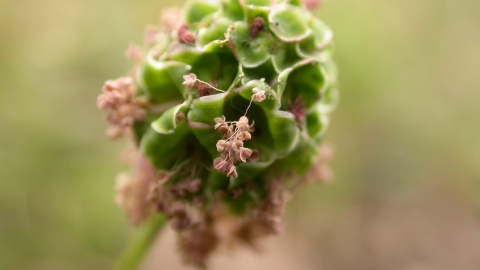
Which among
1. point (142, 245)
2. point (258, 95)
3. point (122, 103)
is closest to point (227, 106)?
point (258, 95)

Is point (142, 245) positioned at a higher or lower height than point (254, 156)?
lower

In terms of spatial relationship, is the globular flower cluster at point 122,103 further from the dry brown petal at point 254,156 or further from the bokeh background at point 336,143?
the bokeh background at point 336,143

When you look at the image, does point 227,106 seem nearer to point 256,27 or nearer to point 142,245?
point 256,27

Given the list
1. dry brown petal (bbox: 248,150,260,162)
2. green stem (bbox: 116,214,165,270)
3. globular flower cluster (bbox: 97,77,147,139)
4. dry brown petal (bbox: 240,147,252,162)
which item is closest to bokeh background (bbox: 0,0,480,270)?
green stem (bbox: 116,214,165,270)

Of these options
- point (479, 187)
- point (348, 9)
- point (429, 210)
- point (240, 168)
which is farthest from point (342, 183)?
point (240, 168)

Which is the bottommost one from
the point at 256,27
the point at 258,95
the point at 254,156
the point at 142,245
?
the point at 142,245

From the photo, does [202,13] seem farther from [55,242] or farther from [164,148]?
[55,242]
